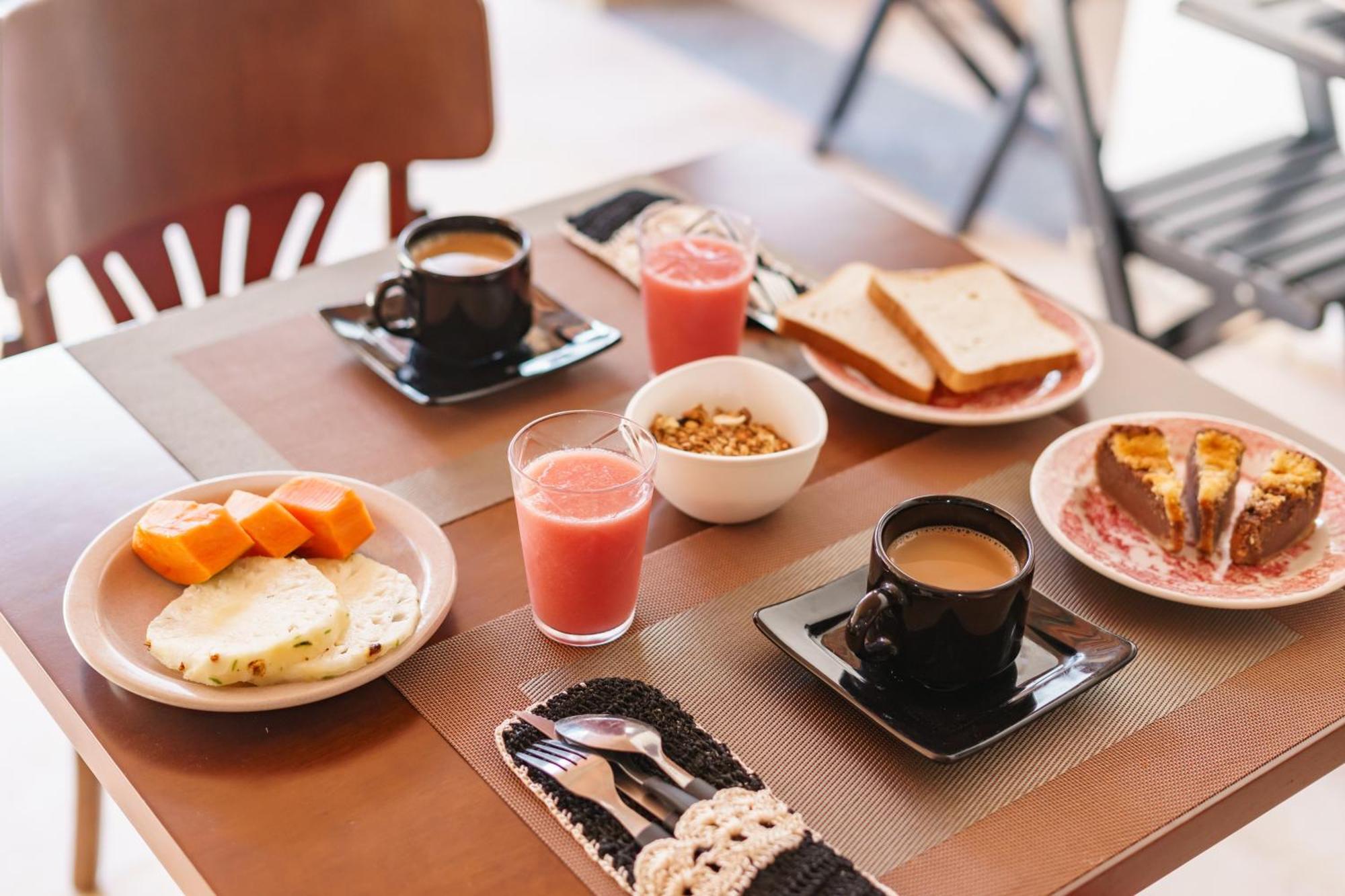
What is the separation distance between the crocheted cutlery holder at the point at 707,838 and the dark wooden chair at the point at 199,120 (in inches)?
35.5

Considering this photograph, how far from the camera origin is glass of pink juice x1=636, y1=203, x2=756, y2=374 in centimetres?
129

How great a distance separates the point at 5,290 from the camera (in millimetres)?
1461

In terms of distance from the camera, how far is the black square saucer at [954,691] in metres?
0.91

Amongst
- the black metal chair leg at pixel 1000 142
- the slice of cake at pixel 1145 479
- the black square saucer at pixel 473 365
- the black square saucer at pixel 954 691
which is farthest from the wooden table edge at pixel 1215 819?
the black metal chair leg at pixel 1000 142

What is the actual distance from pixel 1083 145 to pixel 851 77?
1294 millimetres

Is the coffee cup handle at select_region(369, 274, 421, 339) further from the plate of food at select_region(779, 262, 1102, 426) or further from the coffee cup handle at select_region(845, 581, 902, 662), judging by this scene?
the coffee cup handle at select_region(845, 581, 902, 662)

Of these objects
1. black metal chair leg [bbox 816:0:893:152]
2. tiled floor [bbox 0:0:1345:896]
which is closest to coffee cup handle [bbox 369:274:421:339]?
tiled floor [bbox 0:0:1345:896]

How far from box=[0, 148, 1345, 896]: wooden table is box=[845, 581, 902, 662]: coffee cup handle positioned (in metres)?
0.16

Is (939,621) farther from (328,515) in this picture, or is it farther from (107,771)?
(107,771)

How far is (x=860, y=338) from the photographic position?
4.40 feet

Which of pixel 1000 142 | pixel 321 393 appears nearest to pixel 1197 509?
pixel 321 393

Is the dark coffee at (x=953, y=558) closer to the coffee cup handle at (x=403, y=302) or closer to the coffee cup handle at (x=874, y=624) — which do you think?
the coffee cup handle at (x=874, y=624)

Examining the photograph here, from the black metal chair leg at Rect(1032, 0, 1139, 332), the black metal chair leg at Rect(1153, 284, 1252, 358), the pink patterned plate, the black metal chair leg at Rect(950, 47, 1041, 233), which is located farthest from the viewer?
the black metal chair leg at Rect(950, 47, 1041, 233)

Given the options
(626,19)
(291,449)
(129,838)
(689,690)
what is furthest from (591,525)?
(626,19)
